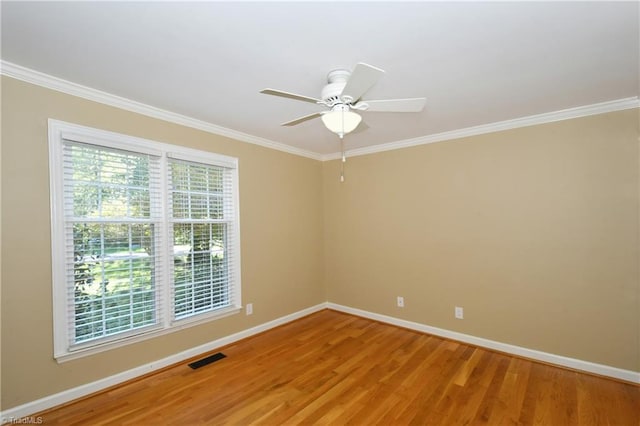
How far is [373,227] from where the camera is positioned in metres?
4.20

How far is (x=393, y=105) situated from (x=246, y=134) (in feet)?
6.97

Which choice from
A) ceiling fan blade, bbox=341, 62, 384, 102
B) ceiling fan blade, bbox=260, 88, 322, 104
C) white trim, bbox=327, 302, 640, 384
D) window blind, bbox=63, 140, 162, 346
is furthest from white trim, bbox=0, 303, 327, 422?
ceiling fan blade, bbox=341, 62, 384, 102

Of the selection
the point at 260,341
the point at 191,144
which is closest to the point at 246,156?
the point at 191,144

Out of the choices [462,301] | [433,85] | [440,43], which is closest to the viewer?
[440,43]

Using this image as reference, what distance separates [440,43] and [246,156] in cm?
249

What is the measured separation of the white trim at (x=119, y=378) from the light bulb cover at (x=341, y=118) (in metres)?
2.64

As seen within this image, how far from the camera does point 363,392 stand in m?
2.45

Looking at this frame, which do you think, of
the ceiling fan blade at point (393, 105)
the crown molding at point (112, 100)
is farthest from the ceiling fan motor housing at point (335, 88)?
the crown molding at point (112, 100)

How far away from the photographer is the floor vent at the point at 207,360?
2.90 metres

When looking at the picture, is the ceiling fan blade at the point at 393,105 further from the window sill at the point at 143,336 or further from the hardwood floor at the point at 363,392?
the window sill at the point at 143,336

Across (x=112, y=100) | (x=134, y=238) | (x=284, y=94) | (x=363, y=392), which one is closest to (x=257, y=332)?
(x=363, y=392)

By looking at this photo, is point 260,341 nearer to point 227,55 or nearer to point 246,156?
point 246,156

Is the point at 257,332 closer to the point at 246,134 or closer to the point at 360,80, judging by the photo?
the point at 246,134

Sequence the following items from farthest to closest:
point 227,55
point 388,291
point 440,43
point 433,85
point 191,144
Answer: point 388,291
point 191,144
point 433,85
point 227,55
point 440,43
